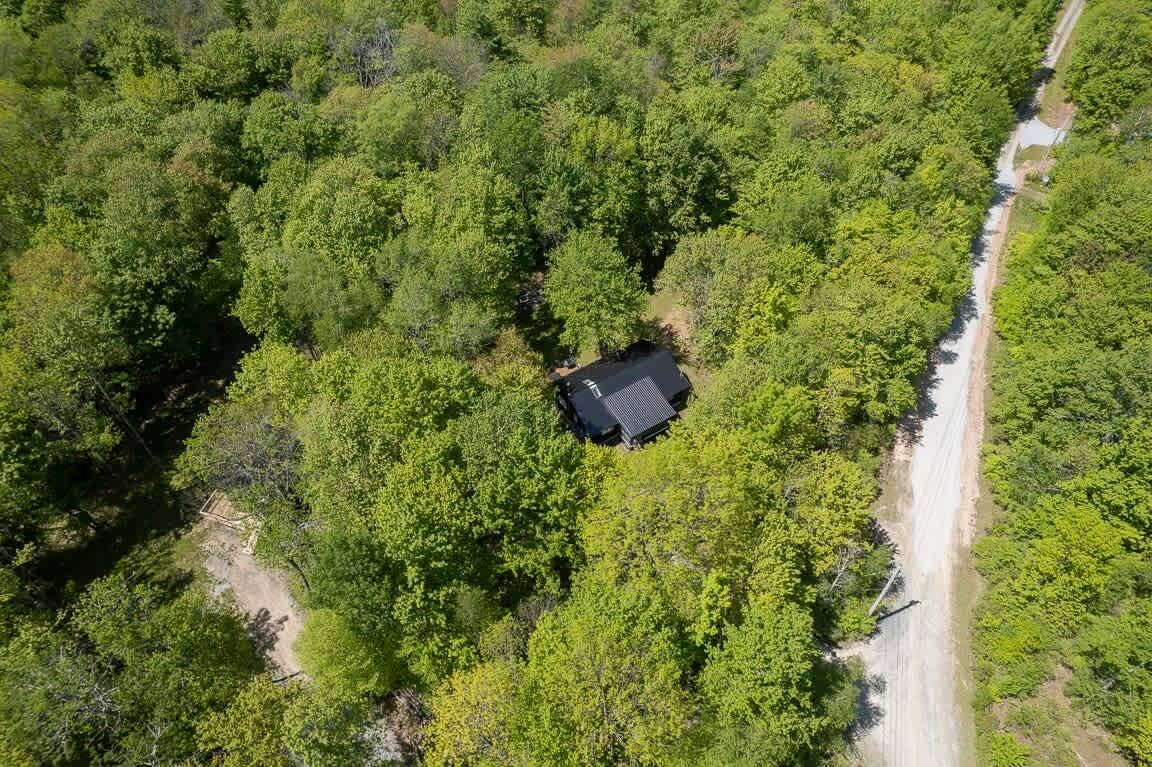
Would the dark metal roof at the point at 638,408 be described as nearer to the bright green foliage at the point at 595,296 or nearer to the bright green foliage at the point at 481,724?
the bright green foliage at the point at 595,296

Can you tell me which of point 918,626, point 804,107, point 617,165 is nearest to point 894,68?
point 804,107

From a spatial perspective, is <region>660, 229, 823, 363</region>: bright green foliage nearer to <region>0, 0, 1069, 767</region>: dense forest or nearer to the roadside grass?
<region>0, 0, 1069, 767</region>: dense forest

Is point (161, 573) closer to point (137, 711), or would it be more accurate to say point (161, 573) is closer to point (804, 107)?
point (137, 711)

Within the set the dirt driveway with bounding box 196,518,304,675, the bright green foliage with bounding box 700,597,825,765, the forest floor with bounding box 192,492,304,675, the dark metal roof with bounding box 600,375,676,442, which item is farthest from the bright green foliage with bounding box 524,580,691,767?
the dark metal roof with bounding box 600,375,676,442

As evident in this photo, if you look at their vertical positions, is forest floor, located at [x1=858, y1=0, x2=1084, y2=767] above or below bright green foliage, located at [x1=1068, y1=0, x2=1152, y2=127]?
below

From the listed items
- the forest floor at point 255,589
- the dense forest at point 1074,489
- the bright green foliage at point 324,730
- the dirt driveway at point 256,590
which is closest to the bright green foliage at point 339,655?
the bright green foliage at point 324,730

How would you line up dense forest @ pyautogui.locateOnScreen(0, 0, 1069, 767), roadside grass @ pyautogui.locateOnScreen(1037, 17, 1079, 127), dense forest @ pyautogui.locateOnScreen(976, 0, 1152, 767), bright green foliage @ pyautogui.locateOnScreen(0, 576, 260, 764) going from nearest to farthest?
bright green foliage @ pyautogui.locateOnScreen(0, 576, 260, 764), dense forest @ pyautogui.locateOnScreen(0, 0, 1069, 767), dense forest @ pyautogui.locateOnScreen(976, 0, 1152, 767), roadside grass @ pyautogui.locateOnScreen(1037, 17, 1079, 127)

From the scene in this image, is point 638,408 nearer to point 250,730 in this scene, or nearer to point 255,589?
point 255,589
